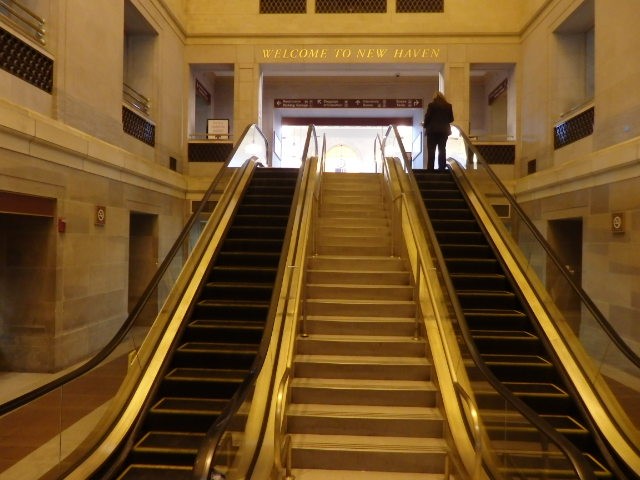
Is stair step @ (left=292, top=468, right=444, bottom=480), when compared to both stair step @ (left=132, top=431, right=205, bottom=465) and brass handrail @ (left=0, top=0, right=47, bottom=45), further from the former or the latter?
brass handrail @ (left=0, top=0, right=47, bottom=45)

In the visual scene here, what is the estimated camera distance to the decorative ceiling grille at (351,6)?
11672 mm

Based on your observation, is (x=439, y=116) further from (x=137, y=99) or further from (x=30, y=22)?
(x=30, y=22)

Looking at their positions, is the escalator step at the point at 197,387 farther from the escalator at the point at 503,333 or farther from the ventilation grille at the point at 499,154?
the ventilation grille at the point at 499,154

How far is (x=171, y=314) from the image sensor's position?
475cm

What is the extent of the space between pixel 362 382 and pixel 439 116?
5.82 meters

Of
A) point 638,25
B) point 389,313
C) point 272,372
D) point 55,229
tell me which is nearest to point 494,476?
point 272,372

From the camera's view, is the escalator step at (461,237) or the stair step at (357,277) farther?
the escalator step at (461,237)

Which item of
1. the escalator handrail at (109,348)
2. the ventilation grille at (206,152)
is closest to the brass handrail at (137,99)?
the ventilation grille at (206,152)

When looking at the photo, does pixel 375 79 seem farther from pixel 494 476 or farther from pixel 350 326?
pixel 494 476

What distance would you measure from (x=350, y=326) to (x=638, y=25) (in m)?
5.90

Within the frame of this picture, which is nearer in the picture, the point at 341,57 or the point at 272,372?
the point at 272,372

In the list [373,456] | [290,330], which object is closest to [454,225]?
[290,330]

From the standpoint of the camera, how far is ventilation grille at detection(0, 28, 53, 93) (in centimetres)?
528

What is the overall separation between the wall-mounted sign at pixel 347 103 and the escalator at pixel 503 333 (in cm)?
913
